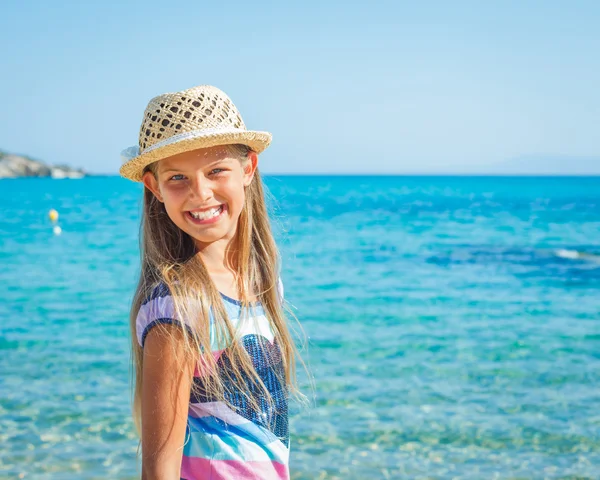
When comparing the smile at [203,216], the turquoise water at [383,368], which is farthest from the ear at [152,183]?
the turquoise water at [383,368]

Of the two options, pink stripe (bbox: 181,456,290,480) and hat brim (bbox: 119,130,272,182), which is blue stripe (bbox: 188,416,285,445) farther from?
hat brim (bbox: 119,130,272,182)

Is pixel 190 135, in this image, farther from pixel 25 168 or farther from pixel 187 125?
pixel 25 168

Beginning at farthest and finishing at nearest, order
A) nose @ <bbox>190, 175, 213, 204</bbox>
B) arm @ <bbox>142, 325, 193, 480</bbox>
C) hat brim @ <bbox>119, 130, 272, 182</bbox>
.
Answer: nose @ <bbox>190, 175, 213, 204</bbox> → hat brim @ <bbox>119, 130, 272, 182</bbox> → arm @ <bbox>142, 325, 193, 480</bbox>

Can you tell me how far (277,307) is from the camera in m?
2.26

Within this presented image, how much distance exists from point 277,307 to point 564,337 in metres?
7.61

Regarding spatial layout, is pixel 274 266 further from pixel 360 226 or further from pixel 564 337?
pixel 360 226

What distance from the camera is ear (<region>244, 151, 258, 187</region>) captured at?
223cm

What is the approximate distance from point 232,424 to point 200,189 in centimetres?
69

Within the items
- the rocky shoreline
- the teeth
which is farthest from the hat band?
the rocky shoreline

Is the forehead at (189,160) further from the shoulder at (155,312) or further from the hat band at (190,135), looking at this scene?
the shoulder at (155,312)

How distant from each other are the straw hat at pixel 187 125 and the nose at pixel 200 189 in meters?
0.11

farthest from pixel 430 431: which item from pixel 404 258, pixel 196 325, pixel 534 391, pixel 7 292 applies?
pixel 404 258

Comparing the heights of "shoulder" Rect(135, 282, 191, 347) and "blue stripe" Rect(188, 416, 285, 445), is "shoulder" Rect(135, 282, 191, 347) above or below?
above

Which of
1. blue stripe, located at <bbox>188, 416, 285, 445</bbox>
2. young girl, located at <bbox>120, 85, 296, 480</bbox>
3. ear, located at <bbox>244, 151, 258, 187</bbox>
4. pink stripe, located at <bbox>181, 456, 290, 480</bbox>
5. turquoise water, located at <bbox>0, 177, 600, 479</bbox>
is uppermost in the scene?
ear, located at <bbox>244, 151, 258, 187</bbox>
